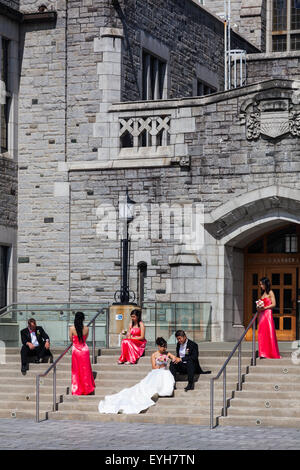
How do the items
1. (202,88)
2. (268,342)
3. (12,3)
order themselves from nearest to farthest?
(268,342) → (12,3) → (202,88)

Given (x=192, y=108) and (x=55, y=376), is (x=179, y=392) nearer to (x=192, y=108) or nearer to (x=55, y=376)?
(x=55, y=376)

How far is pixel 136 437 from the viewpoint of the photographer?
53.7 ft

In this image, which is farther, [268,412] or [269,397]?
[269,397]

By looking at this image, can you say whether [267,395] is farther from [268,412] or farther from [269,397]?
[268,412]

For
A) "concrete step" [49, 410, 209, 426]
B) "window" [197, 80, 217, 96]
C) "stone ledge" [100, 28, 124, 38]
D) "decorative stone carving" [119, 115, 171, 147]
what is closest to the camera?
"concrete step" [49, 410, 209, 426]

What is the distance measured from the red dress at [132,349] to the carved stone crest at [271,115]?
5.68m

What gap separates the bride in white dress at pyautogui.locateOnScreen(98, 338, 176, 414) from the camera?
18594 millimetres

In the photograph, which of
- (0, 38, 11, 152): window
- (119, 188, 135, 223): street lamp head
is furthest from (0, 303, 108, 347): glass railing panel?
(0, 38, 11, 152): window

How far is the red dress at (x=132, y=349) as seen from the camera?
20828 mm

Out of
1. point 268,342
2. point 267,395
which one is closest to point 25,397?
point 267,395

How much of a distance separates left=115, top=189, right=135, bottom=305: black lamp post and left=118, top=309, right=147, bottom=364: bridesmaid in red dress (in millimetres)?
2300

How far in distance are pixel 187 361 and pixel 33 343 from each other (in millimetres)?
3541

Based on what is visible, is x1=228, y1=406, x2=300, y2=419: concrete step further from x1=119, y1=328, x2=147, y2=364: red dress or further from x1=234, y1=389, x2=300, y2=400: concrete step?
x1=119, y1=328, x2=147, y2=364: red dress

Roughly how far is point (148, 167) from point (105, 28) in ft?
11.0
